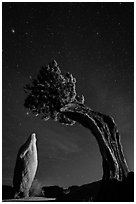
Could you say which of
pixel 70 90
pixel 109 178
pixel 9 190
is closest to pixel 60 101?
pixel 70 90

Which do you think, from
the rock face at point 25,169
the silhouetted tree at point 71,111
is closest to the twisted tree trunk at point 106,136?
the silhouetted tree at point 71,111

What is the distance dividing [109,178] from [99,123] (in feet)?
9.69

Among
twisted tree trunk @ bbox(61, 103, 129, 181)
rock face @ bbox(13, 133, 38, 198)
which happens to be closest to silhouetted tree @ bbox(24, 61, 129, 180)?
twisted tree trunk @ bbox(61, 103, 129, 181)

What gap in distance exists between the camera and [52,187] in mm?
18750

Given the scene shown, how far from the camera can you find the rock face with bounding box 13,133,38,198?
13902 millimetres

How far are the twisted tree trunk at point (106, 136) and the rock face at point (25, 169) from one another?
165 inches

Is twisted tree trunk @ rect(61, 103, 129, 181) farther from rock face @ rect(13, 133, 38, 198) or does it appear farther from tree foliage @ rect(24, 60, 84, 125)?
rock face @ rect(13, 133, 38, 198)

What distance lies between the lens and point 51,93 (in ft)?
43.9

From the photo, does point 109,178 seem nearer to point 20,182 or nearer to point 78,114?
point 78,114

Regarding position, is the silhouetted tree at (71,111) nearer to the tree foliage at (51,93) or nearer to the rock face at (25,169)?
the tree foliage at (51,93)

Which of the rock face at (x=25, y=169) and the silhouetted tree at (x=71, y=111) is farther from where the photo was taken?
the rock face at (x=25, y=169)

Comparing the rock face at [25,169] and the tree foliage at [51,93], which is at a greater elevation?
the tree foliage at [51,93]

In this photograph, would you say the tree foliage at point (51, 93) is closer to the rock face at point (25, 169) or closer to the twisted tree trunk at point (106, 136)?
the twisted tree trunk at point (106, 136)

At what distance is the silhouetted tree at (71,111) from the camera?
11.7 meters
